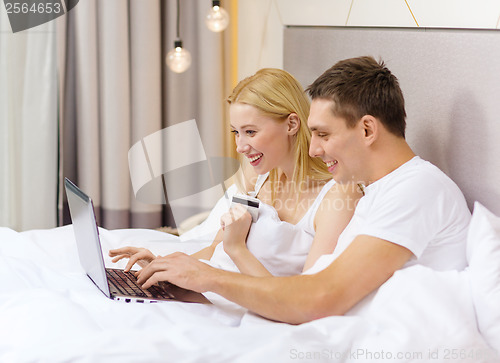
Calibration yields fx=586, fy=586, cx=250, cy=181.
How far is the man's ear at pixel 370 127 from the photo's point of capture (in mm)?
1214

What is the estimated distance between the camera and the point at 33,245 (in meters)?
1.63

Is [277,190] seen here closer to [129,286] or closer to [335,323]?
[129,286]

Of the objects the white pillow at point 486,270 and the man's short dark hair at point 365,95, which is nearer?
the white pillow at point 486,270

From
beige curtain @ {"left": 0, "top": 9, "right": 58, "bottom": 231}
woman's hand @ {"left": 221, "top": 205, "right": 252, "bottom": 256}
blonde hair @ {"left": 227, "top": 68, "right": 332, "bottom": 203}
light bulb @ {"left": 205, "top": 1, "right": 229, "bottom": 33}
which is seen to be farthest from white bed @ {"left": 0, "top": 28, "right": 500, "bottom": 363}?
light bulb @ {"left": 205, "top": 1, "right": 229, "bottom": 33}

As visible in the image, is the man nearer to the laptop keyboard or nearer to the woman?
the laptop keyboard

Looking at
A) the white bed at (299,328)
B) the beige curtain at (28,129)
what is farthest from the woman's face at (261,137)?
the beige curtain at (28,129)

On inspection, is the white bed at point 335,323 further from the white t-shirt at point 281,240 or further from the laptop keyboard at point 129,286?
the white t-shirt at point 281,240

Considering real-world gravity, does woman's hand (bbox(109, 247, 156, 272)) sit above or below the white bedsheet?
below

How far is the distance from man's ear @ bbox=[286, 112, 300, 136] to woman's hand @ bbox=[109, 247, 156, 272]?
494 mm

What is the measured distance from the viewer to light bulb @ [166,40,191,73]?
9.04 ft

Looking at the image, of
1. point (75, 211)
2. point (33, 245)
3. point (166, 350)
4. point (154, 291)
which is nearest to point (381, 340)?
point (166, 350)

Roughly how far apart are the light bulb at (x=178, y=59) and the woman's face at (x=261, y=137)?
4.02 feet

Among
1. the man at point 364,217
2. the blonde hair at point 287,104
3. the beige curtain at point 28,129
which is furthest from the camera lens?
the beige curtain at point 28,129

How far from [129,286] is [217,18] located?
5.55 feet
